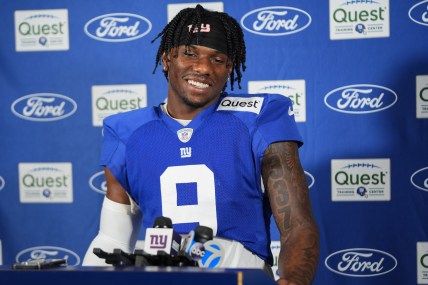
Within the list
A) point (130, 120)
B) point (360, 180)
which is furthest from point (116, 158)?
point (360, 180)

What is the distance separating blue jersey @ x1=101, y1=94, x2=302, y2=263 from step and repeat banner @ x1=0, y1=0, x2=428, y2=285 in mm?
856

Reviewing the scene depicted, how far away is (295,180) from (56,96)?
1.46 meters

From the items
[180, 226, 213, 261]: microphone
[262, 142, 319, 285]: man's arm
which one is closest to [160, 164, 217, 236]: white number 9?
[262, 142, 319, 285]: man's arm

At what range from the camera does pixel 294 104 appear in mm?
2670

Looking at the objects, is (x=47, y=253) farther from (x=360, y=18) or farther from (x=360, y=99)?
(x=360, y=18)

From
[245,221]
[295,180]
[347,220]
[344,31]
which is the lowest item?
[347,220]

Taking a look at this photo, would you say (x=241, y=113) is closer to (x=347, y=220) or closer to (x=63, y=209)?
(x=347, y=220)

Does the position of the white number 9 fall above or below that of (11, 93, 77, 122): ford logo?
below

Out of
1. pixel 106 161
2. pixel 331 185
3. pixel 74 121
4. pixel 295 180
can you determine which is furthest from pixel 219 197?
pixel 74 121

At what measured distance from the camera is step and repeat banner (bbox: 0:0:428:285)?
2625 millimetres

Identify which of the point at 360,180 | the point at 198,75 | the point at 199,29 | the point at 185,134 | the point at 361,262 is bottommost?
the point at 361,262

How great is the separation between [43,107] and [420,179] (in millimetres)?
1573

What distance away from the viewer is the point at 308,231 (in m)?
1.61

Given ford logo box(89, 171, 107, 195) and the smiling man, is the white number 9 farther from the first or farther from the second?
ford logo box(89, 171, 107, 195)
